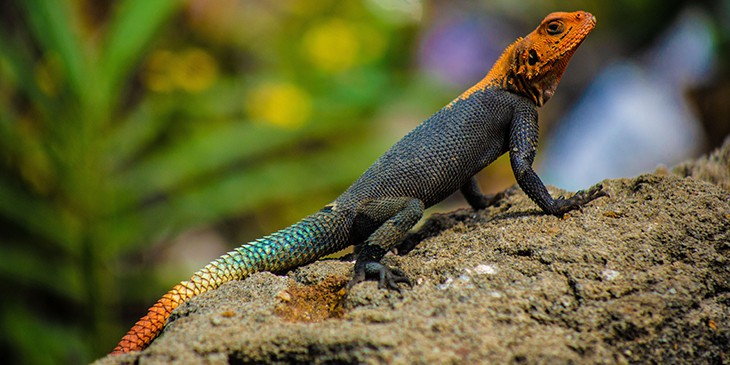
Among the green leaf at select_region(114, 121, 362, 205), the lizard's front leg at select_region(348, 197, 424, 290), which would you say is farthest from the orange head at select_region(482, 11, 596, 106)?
the green leaf at select_region(114, 121, 362, 205)

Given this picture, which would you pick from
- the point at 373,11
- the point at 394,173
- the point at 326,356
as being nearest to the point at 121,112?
the point at 373,11

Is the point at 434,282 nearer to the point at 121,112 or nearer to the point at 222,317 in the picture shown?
the point at 222,317

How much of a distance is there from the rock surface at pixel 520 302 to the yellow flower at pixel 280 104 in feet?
8.13

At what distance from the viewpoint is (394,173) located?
2516 millimetres

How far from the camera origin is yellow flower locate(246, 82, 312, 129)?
4.65 m

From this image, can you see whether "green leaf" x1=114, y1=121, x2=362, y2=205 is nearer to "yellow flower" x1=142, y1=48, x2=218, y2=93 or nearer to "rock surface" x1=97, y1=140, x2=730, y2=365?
"yellow flower" x1=142, y1=48, x2=218, y2=93

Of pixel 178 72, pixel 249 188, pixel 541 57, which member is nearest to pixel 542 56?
pixel 541 57

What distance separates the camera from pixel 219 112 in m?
4.80

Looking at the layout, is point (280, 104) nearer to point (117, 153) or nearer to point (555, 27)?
point (117, 153)

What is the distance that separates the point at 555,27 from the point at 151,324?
184 cm

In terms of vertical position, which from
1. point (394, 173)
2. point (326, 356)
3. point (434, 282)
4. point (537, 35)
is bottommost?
point (326, 356)

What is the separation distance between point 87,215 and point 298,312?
2.28m

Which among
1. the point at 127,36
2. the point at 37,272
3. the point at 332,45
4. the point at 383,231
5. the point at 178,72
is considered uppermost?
the point at 332,45

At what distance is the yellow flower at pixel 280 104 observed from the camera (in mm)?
4652
